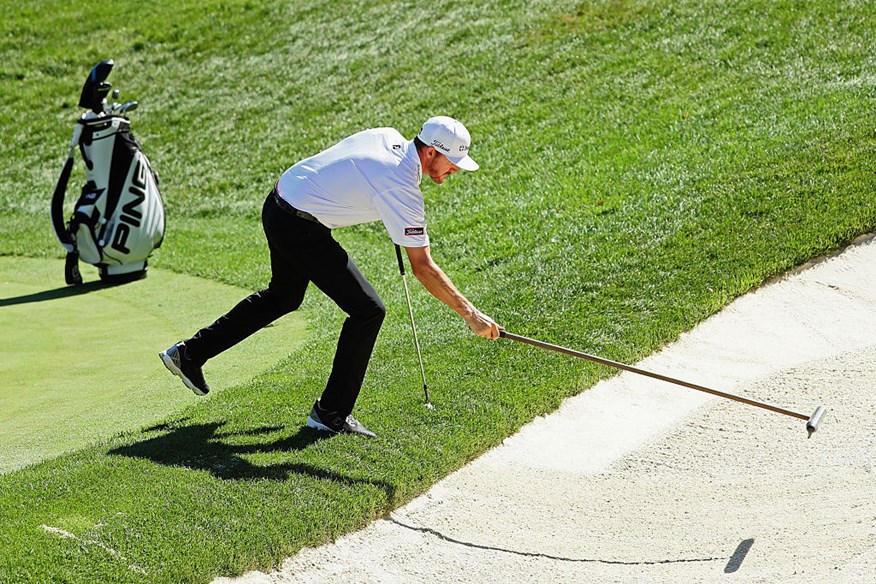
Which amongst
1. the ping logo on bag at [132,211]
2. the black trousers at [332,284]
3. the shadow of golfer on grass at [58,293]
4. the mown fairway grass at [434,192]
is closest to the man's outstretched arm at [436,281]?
the black trousers at [332,284]

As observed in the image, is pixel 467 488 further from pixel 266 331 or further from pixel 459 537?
pixel 266 331

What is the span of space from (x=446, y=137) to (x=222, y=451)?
93.0 inches

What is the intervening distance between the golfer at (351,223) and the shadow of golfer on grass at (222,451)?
0.99ft

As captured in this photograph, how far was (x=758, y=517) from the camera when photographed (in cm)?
593

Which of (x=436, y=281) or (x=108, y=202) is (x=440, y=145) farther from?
(x=108, y=202)

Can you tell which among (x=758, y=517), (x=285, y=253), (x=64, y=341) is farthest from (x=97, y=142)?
(x=758, y=517)

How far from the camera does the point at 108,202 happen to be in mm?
12367

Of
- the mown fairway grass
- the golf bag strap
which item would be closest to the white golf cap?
the mown fairway grass

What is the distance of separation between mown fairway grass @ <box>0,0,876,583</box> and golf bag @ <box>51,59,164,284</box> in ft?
1.91

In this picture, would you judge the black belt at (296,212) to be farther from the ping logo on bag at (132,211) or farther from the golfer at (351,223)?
the ping logo on bag at (132,211)

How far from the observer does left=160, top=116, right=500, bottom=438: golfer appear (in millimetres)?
5988

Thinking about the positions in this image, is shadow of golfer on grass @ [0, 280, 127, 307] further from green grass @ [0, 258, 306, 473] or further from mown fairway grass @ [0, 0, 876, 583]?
mown fairway grass @ [0, 0, 876, 583]

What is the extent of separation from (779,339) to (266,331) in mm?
4570

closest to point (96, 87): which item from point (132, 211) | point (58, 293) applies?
point (132, 211)
